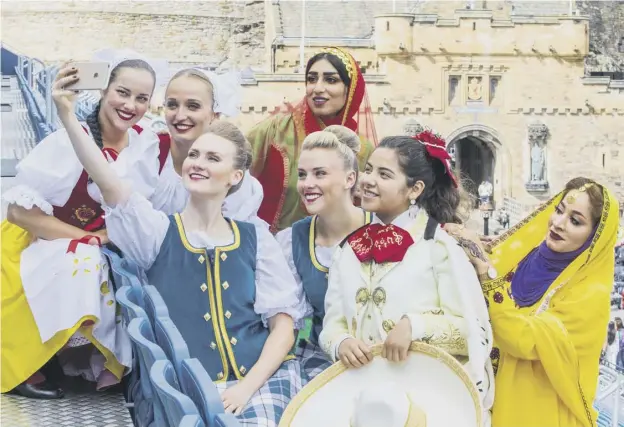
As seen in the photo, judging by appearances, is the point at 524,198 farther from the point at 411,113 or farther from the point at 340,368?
the point at 340,368

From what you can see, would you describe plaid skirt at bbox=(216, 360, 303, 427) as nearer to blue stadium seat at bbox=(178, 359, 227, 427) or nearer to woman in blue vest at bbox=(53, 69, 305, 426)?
woman in blue vest at bbox=(53, 69, 305, 426)

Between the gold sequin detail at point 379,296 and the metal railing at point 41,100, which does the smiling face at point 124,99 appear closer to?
the gold sequin detail at point 379,296

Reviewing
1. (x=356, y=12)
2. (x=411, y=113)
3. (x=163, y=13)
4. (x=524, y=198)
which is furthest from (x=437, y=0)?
(x=163, y=13)

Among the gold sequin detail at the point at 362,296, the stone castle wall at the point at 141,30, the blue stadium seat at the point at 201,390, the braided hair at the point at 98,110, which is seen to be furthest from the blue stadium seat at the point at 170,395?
the stone castle wall at the point at 141,30

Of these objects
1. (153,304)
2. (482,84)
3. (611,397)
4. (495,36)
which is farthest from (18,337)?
(482,84)

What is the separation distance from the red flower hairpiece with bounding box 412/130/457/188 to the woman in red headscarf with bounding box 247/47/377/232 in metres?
0.64

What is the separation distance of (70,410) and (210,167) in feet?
2.49

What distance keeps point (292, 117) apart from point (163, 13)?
20.6 m

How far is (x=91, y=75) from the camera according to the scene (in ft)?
7.80

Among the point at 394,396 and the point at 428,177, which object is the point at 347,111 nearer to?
the point at 428,177

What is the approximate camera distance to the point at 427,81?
65.1 ft

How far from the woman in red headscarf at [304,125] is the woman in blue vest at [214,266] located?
0.63 meters

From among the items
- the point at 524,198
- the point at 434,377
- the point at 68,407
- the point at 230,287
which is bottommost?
the point at 524,198

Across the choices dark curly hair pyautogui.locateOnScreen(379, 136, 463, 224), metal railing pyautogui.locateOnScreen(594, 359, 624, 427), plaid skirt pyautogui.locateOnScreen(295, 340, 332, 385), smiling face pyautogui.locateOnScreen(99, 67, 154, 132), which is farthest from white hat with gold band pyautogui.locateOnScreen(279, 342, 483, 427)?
metal railing pyautogui.locateOnScreen(594, 359, 624, 427)
